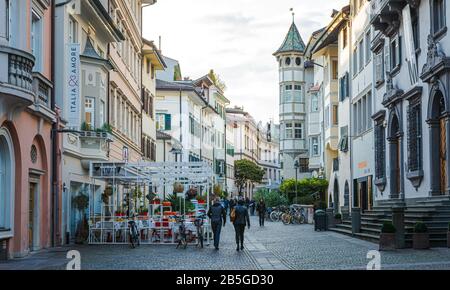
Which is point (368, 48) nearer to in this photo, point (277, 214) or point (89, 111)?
point (89, 111)

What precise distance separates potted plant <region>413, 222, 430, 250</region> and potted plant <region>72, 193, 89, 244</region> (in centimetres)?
1234

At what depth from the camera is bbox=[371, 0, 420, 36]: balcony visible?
33.2m

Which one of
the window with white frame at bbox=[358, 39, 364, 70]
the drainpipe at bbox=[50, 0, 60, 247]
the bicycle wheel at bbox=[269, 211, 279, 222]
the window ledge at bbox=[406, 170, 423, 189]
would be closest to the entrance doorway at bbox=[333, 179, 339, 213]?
the bicycle wheel at bbox=[269, 211, 279, 222]

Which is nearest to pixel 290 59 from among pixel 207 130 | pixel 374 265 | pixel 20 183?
pixel 207 130

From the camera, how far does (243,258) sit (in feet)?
77.5

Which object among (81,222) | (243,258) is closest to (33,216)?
(81,222)

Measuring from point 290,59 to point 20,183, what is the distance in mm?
67450

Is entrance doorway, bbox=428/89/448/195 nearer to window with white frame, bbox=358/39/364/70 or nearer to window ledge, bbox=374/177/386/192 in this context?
window ledge, bbox=374/177/386/192

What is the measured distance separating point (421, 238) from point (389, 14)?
43.1 feet

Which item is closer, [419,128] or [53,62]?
[53,62]

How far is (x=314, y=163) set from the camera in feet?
235

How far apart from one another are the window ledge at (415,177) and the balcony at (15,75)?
15.0 metres

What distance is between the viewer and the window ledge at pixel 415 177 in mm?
30766
